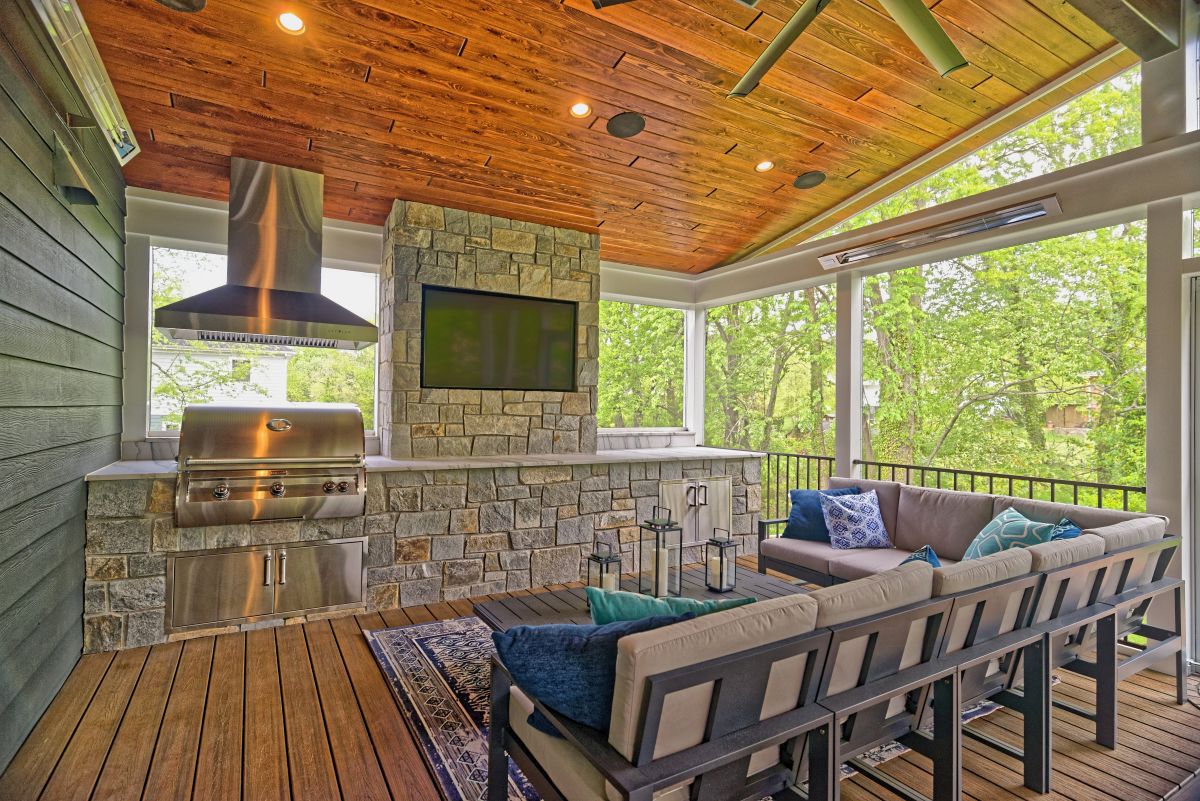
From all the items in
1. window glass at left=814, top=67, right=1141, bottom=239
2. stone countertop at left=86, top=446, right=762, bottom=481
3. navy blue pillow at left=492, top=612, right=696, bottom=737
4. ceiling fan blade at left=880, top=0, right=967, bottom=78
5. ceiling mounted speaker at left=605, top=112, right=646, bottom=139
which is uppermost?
window glass at left=814, top=67, right=1141, bottom=239

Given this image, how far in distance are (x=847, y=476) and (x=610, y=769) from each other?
412cm

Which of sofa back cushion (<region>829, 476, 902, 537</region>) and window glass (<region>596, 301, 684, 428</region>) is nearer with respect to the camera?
sofa back cushion (<region>829, 476, 902, 537</region>)

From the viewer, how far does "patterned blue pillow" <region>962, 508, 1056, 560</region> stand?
279 cm

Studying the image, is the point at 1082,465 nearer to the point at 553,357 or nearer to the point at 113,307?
the point at 553,357

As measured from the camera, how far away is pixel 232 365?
417 cm

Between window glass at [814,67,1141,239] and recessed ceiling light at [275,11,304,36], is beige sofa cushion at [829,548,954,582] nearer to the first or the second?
window glass at [814,67,1141,239]

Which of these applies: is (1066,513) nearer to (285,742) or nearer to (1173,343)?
(1173,343)

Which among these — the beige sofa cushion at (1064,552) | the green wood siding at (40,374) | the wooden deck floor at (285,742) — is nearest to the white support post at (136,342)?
the green wood siding at (40,374)

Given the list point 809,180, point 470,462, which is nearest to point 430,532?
point 470,462

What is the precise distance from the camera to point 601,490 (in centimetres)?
466

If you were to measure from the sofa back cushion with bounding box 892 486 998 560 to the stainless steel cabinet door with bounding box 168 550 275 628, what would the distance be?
3987 mm

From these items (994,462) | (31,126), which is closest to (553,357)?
(31,126)

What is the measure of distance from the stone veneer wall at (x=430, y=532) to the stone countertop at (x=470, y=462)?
0.17ft

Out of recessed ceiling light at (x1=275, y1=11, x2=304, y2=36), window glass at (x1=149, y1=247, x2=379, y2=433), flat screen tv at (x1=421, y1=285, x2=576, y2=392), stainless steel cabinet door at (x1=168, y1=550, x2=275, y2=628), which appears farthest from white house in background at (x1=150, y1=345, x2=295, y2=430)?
recessed ceiling light at (x1=275, y1=11, x2=304, y2=36)
